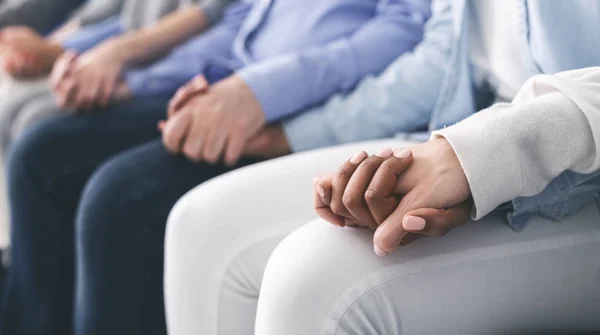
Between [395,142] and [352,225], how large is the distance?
0.21m

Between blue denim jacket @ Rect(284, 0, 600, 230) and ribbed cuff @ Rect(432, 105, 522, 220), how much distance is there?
1.5 inches

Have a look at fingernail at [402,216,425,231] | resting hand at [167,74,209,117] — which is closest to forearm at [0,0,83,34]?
resting hand at [167,74,209,117]

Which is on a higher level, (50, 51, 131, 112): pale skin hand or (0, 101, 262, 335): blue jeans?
(50, 51, 131, 112): pale skin hand

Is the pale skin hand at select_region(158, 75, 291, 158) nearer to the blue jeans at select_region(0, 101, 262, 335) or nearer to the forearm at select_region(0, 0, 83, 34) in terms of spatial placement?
the blue jeans at select_region(0, 101, 262, 335)

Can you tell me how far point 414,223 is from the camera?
45cm

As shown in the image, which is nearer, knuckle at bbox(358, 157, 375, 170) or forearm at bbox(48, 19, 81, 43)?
knuckle at bbox(358, 157, 375, 170)

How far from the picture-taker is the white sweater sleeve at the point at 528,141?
0.47 metres

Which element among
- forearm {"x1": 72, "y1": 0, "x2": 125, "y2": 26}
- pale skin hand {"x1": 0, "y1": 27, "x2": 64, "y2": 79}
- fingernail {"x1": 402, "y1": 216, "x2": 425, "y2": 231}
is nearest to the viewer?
fingernail {"x1": 402, "y1": 216, "x2": 425, "y2": 231}

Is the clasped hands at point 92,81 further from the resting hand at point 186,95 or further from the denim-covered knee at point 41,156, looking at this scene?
the resting hand at point 186,95

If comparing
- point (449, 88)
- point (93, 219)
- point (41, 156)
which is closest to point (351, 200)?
point (449, 88)

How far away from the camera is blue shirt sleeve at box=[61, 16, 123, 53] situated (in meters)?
1.32

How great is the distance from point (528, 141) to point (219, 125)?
0.39m

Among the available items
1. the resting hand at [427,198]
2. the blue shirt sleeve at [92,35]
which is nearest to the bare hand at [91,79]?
the blue shirt sleeve at [92,35]

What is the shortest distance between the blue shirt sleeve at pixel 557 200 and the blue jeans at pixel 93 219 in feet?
1.25
